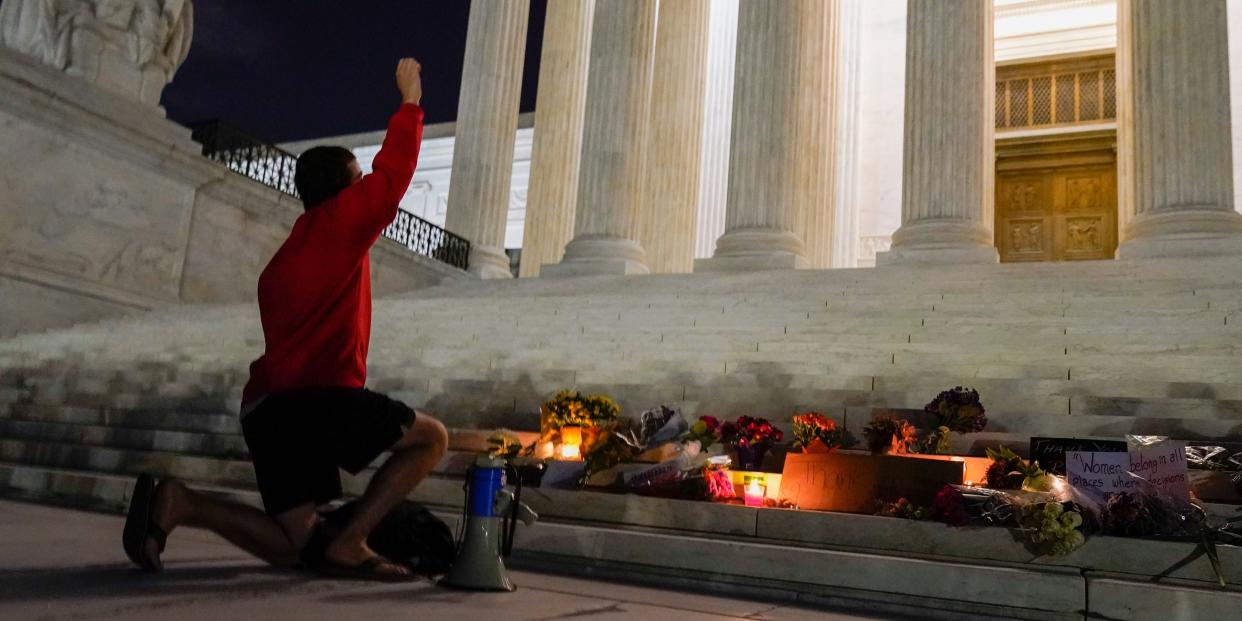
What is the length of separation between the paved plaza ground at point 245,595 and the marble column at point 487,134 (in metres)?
17.1

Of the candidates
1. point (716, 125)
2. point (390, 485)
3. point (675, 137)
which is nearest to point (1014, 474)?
point (390, 485)

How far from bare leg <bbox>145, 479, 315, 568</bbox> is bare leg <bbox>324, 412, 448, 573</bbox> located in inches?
7.6

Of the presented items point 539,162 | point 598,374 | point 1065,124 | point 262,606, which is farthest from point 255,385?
point 1065,124

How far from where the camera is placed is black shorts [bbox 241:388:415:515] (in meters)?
3.94

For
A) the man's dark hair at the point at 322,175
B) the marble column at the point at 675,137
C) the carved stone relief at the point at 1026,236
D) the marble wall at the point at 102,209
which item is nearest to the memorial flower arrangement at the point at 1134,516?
the man's dark hair at the point at 322,175

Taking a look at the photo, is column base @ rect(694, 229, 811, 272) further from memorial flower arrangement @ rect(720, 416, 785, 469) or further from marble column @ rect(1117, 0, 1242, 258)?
memorial flower arrangement @ rect(720, 416, 785, 469)

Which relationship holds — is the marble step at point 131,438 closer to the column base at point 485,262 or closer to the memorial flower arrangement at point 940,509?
the memorial flower arrangement at point 940,509

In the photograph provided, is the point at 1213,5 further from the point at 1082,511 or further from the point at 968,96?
the point at 1082,511

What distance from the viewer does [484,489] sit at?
14.0 feet

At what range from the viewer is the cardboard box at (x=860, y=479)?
562 centimetres

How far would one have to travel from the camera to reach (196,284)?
16.2 meters

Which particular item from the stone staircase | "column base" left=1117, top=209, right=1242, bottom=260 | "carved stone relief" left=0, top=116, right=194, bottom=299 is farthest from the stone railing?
"column base" left=1117, top=209, right=1242, bottom=260

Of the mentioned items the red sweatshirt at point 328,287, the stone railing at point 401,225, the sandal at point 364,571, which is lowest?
the sandal at point 364,571

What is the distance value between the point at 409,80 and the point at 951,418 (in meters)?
4.22
